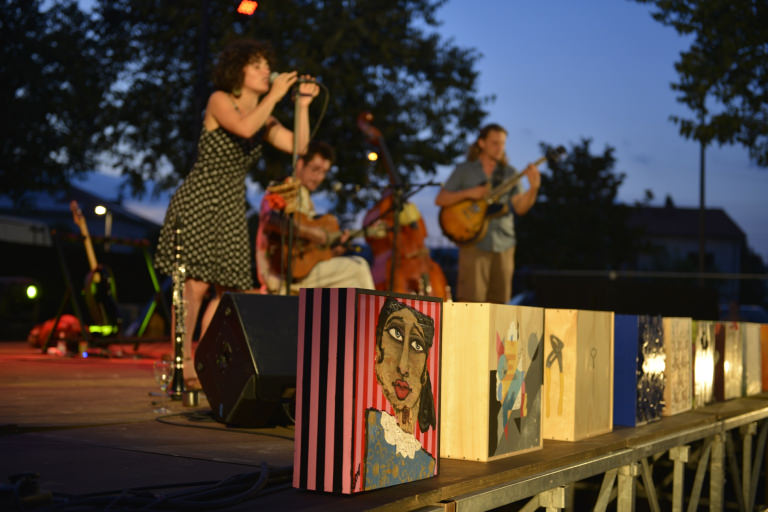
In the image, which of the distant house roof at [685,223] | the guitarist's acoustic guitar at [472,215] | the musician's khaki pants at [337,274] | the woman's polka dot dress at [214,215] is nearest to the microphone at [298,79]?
the woman's polka dot dress at [214,215]

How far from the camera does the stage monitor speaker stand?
3.11 meters

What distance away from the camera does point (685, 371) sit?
4.50 metres

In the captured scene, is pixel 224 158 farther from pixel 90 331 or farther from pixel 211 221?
pixel 90 331

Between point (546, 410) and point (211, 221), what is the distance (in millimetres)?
1773

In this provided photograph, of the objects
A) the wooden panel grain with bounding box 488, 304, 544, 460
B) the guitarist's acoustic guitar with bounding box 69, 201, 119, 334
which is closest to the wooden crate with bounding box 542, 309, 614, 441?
the wooden panel grain with bounding box 488, 304, 544, 460

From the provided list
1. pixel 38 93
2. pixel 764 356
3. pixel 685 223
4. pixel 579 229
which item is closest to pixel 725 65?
pixel 764 356

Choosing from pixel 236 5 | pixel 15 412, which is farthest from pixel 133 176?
pixel 15 412

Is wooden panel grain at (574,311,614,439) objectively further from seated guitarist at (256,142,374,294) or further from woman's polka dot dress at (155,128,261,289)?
seated guitarist at (256,142,374,294)

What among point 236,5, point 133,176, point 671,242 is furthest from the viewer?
point 671,242

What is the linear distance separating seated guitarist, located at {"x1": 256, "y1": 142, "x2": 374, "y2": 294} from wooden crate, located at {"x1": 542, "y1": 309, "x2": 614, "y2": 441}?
8.58 ft

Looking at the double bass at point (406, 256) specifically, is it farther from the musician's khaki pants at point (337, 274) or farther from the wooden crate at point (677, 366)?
the wooden crate at point (677, 366)

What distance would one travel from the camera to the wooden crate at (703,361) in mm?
4703

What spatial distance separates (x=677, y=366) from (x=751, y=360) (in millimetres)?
1960

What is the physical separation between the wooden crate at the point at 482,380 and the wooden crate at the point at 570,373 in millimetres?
338
